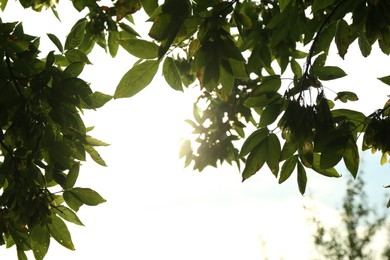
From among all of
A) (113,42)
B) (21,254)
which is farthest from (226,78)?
(113,42)

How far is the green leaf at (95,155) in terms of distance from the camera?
2.80 meters

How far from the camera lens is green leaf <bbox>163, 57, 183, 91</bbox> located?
217cm

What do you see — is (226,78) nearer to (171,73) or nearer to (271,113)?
(171,73)

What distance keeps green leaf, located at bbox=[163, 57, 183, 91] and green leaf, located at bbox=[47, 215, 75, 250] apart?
922 mm

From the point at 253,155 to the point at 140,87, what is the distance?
0.63 meters

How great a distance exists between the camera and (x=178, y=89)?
2211 mm

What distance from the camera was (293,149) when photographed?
230 centimetres

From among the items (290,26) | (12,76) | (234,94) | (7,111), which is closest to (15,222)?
(7,111)

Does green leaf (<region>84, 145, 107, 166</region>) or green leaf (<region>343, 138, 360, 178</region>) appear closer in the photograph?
green leaf (<region>343, 138, 360, 178</region>)

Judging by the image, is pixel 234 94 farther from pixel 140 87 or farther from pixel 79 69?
pixel 140 87

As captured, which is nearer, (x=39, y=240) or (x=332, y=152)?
(x=332, y=152)

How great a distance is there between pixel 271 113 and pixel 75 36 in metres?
1.43

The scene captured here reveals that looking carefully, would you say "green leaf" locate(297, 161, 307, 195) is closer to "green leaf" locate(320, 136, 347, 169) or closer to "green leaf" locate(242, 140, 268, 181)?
"green leaf" locate(242, 140, 268, 181)

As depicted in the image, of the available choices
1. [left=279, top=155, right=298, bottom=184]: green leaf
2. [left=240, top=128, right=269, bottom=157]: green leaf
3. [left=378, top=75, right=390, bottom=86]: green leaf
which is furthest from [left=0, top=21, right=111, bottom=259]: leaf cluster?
[left=378, top=75, right=390, bottom=86]: green leaf
